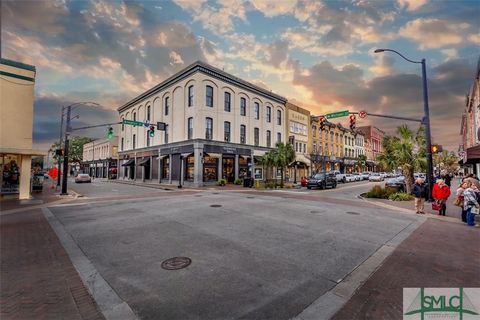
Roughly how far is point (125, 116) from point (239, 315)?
49643 millimetres

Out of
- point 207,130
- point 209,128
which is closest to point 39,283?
point 207,130

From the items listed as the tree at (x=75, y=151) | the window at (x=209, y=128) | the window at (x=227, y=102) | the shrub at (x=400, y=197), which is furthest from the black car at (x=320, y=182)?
the tree at (x=75, y=151)

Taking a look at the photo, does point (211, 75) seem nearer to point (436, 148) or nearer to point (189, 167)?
point (189, 167)

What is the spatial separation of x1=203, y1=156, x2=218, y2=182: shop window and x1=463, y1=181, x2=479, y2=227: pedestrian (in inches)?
960

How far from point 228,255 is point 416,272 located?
4.15 meters

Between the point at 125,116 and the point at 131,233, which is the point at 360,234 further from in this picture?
the point at 125,116

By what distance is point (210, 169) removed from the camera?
30.9 m

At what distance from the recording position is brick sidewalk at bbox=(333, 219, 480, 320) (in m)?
3.90

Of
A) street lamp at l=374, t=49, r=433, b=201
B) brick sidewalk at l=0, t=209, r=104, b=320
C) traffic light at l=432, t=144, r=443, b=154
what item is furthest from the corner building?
brick sidewalk at l=0, t=209, r=104, b=320

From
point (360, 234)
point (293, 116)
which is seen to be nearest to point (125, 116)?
point (293, 116)

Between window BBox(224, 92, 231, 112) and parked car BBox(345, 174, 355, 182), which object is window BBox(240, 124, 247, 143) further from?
parked car BBox(345, 174, 355, 182)

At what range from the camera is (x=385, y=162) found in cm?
2133

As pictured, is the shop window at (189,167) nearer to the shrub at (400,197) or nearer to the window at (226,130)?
the window at (226,130)

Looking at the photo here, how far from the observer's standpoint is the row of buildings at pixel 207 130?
3017cm
